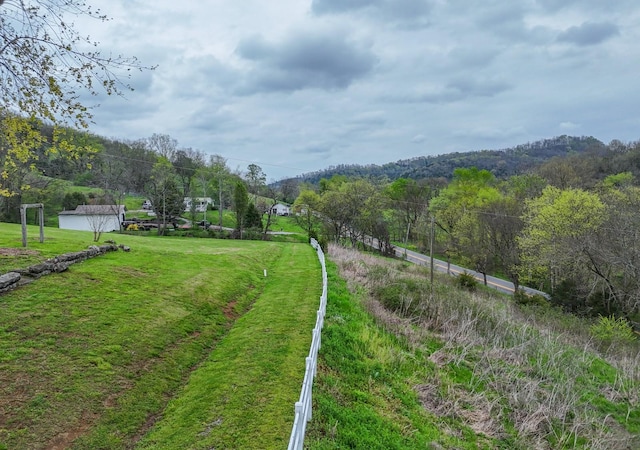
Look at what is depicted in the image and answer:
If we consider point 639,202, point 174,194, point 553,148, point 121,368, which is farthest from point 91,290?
point 553,148

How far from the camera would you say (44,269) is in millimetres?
10586

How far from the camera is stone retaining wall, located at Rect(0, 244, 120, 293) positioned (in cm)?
902

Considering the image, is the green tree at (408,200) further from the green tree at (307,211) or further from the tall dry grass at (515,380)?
the tall dry grass at (515,380)

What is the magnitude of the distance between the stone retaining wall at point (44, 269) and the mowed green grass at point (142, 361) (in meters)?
0.26

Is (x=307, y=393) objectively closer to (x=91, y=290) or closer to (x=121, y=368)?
(x=121, y=368)

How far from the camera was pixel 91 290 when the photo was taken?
1020 cm

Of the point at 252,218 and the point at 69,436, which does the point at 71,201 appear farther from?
the point at 69,436

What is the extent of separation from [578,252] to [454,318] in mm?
15804

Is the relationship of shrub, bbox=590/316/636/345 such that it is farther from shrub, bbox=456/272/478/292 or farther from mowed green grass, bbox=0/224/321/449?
mowed green grass, bbox=0/224/321/449

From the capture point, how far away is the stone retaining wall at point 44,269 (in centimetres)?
902

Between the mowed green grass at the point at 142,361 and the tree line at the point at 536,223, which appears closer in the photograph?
the mowed green grass at the point at 142,361

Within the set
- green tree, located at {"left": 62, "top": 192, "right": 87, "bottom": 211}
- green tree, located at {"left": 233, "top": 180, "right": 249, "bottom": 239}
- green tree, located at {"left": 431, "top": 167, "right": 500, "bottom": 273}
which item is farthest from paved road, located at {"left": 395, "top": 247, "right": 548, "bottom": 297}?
green tree, located at {"left": 62, "top": 192, "right": 87, "bottom": 211}

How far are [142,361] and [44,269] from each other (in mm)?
5741

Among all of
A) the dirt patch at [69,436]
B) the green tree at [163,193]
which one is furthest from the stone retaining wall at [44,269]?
the green tree at [163,193]
